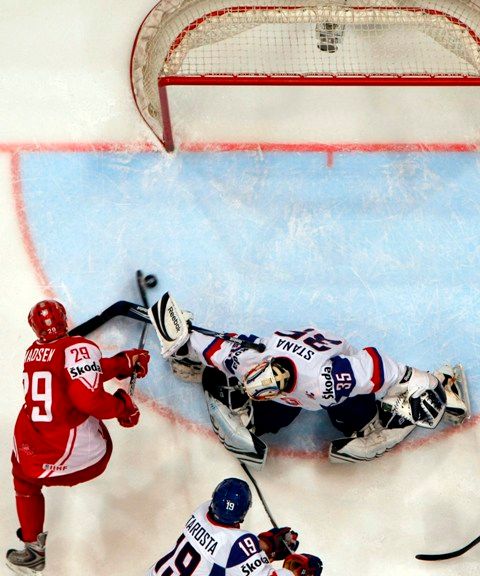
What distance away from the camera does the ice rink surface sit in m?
4.77

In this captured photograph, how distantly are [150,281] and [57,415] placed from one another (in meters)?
1.05

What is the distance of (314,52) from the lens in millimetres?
5188

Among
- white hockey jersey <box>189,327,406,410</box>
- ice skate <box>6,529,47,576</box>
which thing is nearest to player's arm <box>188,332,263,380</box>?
white hockey jersey <box>189,327,406,410</box>

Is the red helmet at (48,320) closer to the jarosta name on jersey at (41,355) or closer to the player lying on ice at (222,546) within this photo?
the jarosta name on jersey at (41,355)

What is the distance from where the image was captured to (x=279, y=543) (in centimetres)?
425

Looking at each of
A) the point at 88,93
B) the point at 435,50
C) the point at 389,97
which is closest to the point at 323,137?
the point at 389,97

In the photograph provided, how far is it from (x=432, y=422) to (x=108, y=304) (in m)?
1.71

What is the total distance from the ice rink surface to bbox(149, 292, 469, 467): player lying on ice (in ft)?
0.53

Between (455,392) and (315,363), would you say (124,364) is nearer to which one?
(315,363)

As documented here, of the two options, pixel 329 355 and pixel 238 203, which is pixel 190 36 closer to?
pixel 238 203

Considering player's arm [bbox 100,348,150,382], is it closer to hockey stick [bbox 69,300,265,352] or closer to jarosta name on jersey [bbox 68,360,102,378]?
jarosta name on jersey [bbox 68,360,102,378]

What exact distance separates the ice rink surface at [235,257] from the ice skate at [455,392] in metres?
0.06

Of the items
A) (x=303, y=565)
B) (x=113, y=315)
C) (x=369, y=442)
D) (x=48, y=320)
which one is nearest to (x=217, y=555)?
(x=303, y=565)

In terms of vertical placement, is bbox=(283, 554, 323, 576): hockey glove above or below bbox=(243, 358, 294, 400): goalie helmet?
below
